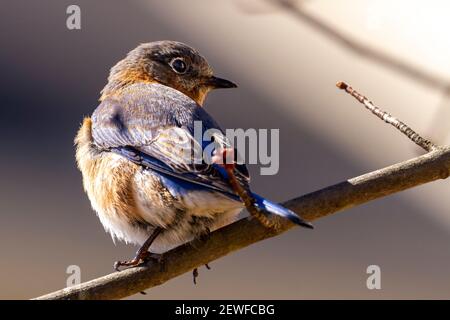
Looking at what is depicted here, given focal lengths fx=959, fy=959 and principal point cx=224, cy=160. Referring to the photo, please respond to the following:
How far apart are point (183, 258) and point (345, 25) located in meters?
2.27

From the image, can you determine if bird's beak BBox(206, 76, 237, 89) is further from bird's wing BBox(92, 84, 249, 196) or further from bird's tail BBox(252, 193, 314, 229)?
bird's tail BBox(252, 193, 314, 229)

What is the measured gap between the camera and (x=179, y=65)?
166 inches

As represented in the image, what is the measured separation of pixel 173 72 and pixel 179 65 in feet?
0.13

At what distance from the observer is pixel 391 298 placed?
460 centimetres

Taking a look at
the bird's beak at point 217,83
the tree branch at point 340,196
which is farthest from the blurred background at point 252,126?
the tree branch at point 340,196

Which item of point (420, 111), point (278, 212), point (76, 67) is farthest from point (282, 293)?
point (278, 212)

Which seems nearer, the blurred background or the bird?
the bird

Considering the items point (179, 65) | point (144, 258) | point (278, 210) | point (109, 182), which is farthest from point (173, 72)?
point (278, 210)

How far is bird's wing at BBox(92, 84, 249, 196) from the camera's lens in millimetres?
3174

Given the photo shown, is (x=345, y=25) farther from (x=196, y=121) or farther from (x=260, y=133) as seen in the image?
(x=196, y=121)

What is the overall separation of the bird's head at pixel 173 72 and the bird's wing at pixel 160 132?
14 centimetres

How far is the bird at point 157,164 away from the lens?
3164 mm

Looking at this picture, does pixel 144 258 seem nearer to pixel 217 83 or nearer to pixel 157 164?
pixel 157 164

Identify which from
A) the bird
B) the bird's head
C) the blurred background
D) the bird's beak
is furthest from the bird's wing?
the blurred background
